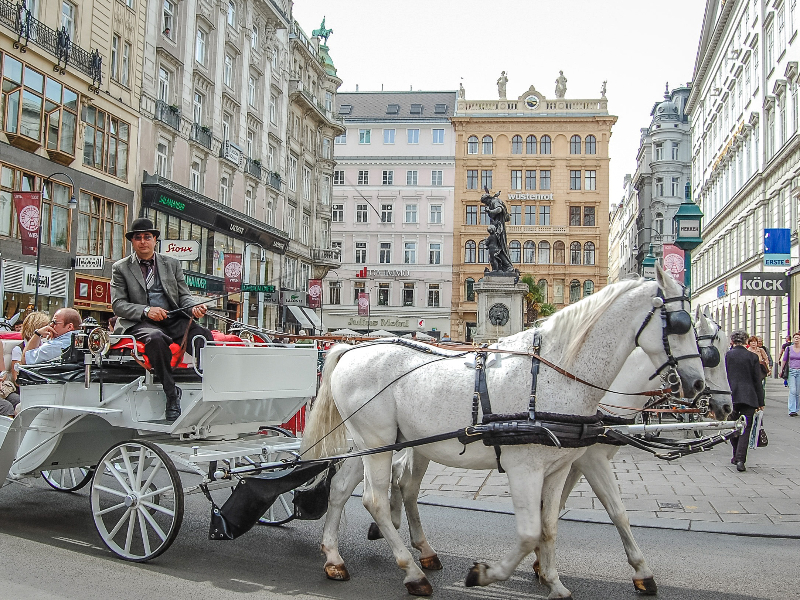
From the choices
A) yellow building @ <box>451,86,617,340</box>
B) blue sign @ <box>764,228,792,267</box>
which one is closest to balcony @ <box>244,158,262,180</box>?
blue sign @ <box>764,228,792,267</box>

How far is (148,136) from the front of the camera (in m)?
29.6

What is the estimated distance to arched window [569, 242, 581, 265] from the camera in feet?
220

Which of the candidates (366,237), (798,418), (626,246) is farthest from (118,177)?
(626,246)

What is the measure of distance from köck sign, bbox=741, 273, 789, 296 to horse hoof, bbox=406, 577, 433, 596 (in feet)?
81.0

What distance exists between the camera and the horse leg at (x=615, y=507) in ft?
16.6

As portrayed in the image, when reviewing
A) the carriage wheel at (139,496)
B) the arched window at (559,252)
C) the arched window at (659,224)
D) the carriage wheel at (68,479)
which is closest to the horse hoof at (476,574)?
the carriage wheel at (139,496)

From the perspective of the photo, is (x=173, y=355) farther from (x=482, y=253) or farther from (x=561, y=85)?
(x=561, y=85)

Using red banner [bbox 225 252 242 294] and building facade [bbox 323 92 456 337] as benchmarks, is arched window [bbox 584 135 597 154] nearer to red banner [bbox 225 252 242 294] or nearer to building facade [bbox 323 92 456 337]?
building facade [bbox 323 92 456 337]

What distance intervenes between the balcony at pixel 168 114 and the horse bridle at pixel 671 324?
1120 inches

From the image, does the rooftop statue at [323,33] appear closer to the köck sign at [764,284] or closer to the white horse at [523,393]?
the köck sign at [764,284]

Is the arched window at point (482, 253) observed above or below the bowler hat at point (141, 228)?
above

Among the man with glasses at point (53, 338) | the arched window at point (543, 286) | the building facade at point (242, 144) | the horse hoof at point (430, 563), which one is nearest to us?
the horse hoof at point (430, 563)

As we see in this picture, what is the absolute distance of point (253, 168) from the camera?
40.3 meters

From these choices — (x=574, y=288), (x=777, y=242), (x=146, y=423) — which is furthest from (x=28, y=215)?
(x=574, y=288)
